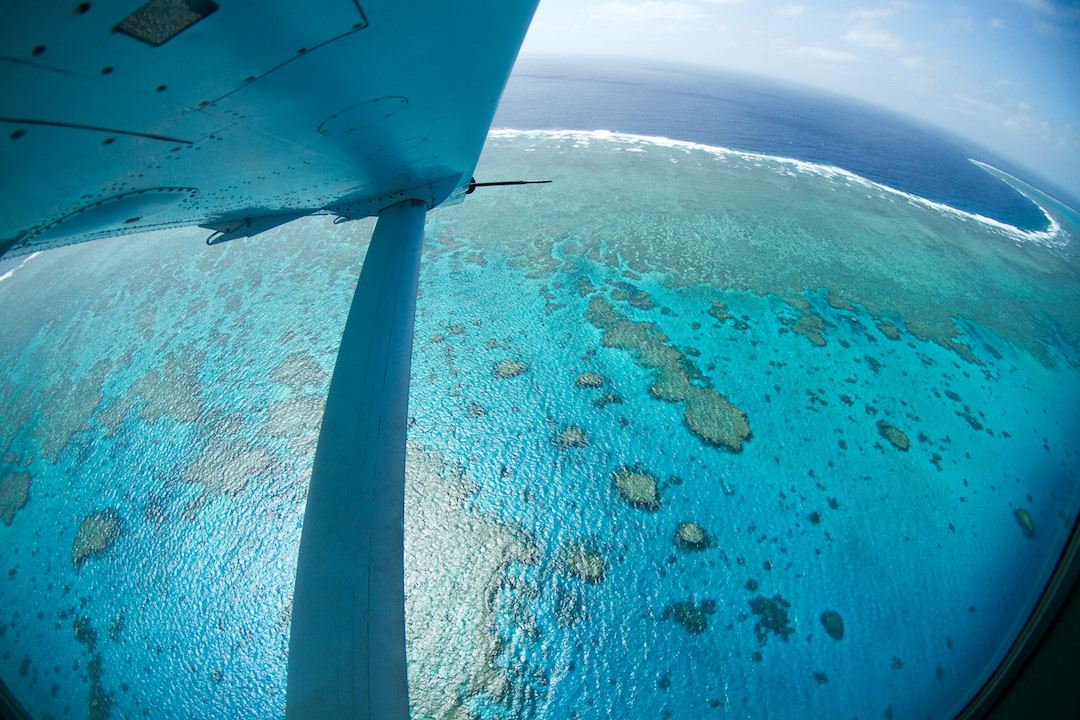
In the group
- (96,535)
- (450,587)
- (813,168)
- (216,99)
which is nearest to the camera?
(216,99)

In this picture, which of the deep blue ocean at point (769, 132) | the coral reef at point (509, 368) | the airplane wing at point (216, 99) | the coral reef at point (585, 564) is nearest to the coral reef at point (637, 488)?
the coral reef at point (585, 564)

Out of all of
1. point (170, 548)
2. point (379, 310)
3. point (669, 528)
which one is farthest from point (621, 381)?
point (170, 548)

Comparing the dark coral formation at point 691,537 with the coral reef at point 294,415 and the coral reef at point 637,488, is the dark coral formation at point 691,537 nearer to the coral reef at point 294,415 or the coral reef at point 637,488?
the coral reef at point 637,488

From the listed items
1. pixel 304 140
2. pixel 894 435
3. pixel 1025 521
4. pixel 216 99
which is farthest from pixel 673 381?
pixel 216 99

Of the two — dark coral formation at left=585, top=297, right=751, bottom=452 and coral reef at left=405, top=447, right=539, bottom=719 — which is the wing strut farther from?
dark coral formation at left=585, top=297, right=751, bottom=452

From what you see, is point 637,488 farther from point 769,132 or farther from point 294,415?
point 769,132
